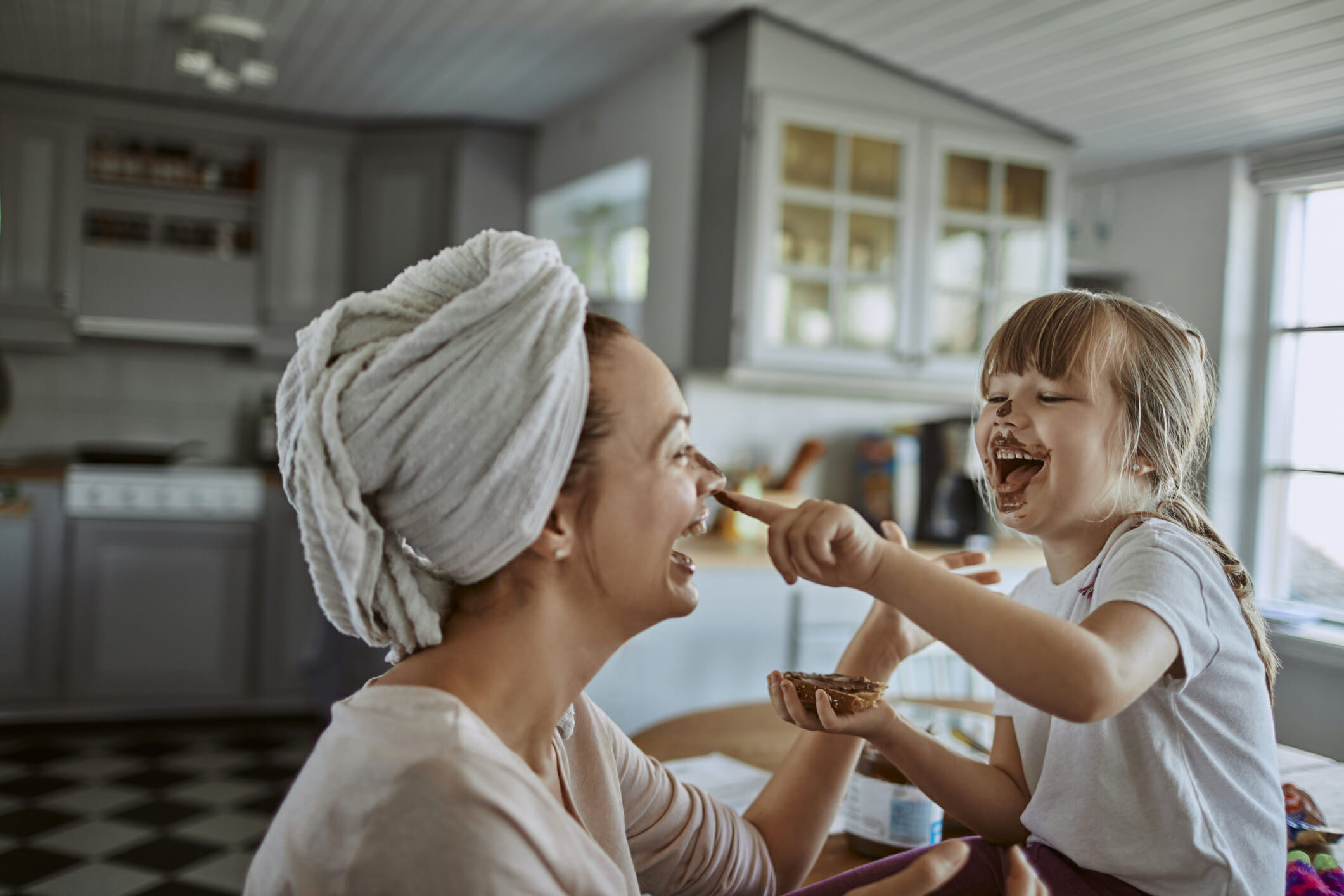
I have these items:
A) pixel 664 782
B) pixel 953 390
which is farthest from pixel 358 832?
pixel 953 390

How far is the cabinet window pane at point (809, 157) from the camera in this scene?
3.27 m

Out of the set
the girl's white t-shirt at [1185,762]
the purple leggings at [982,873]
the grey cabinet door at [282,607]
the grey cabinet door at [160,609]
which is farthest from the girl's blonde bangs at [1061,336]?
the grey cabinet door at [160,609]

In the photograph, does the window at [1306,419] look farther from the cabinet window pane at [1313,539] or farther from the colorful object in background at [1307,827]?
the colorful object in background at [1307,827]

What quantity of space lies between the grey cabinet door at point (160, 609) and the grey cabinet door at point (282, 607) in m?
0.07

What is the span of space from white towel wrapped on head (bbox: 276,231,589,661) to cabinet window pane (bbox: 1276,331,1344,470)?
0.84 meters

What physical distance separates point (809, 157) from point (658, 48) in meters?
0.70

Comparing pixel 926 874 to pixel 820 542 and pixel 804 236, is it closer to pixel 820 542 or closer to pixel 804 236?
pixel 820 542

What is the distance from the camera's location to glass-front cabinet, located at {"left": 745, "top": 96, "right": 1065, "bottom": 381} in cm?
326

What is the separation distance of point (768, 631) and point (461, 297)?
240 cm

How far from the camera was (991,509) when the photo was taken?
1.22 metres

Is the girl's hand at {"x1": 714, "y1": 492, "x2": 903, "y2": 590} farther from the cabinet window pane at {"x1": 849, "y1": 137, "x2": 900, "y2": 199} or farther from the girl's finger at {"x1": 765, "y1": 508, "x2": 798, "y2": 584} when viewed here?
the cabinet window pane at {"x1": 849, "y1": 137, "x2": 900, "y2": 199}

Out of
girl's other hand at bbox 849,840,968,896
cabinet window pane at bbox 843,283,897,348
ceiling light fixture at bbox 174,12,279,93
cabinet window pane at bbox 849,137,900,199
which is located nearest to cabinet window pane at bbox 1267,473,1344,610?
girl's other hand at bbox 849,840,968,896

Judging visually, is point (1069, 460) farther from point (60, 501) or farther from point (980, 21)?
point (60, 501)

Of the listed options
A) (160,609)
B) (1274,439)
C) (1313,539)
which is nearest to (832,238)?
(1274,439)
